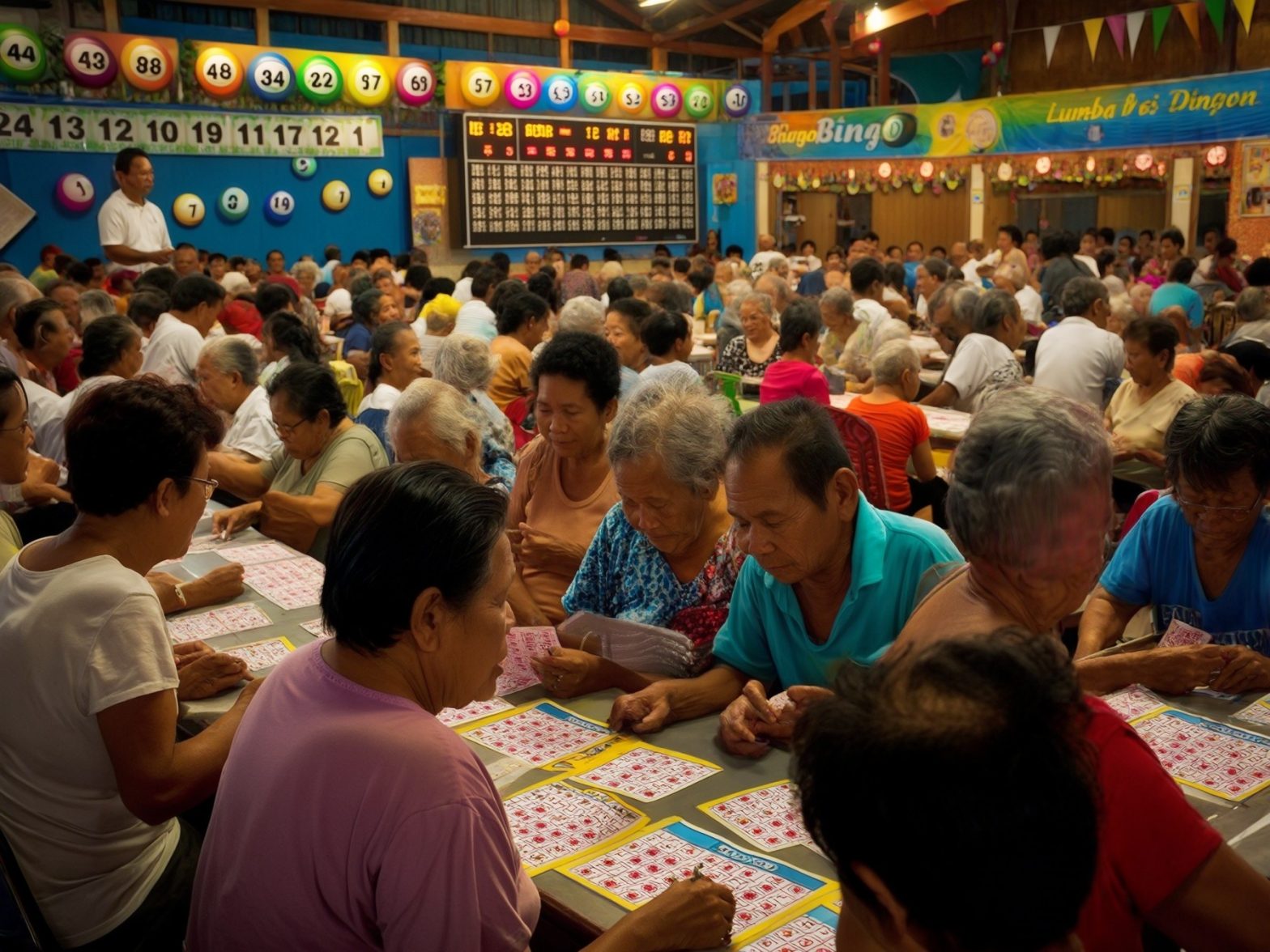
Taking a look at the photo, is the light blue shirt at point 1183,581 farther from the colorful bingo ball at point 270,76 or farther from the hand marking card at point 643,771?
the colorful bingo ball at point 270,76

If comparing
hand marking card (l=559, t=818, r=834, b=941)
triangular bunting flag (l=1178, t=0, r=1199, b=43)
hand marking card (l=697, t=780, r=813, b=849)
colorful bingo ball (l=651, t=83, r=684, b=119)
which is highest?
triangular bunting flag (l=1178, t=0, r=1199, b=43)

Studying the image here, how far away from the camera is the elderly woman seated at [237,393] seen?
4.82 meters

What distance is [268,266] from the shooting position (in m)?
13.5

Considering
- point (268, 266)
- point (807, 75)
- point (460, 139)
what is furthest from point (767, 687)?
point (807, 75)

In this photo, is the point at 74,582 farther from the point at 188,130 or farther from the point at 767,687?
the point at 188,130

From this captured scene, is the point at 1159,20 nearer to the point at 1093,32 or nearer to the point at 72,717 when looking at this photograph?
the point at 1093,32

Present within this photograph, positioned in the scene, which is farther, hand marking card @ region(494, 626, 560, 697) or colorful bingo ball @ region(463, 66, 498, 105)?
colorful bingo ball @ region(463, 66, 498, 105)

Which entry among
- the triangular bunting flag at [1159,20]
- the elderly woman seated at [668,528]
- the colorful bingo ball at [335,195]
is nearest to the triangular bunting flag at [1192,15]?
the triangular bunting flag at [1159,20]

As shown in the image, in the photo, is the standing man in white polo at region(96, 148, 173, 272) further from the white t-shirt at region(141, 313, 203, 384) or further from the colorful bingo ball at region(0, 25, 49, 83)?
the colorful bingo ball at region(0, 25, 49, 83)

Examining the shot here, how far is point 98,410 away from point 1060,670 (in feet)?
6.38

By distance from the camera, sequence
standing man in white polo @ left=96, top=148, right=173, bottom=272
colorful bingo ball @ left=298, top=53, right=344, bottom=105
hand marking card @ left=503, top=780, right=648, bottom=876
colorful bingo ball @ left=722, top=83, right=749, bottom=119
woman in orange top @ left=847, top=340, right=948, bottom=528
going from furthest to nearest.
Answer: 1. colorful bingo ball @ left=722, top=83, right=749, bottom=119
2. colorful bingo ball @ left=298, top=53, right=344, bottom=105
3. standing man in white polo @ left=96, top=148, right=173, bottom=272
4. woman in orange top @ left=847, top=340, right=948, bottom=528
5. hand marking card @ left=503, top=780, right=648, bottom=876

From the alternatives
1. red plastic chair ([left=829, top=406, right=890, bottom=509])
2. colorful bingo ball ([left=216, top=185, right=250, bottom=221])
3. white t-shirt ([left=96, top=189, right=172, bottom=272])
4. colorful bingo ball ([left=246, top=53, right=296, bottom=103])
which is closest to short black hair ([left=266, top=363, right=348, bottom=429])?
red plastic chair ([left=829, top=406, right=890, bottom=509])

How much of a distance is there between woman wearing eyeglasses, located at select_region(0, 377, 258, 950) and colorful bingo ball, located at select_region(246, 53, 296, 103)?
39.6ft

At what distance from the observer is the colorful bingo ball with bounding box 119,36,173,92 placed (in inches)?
480
